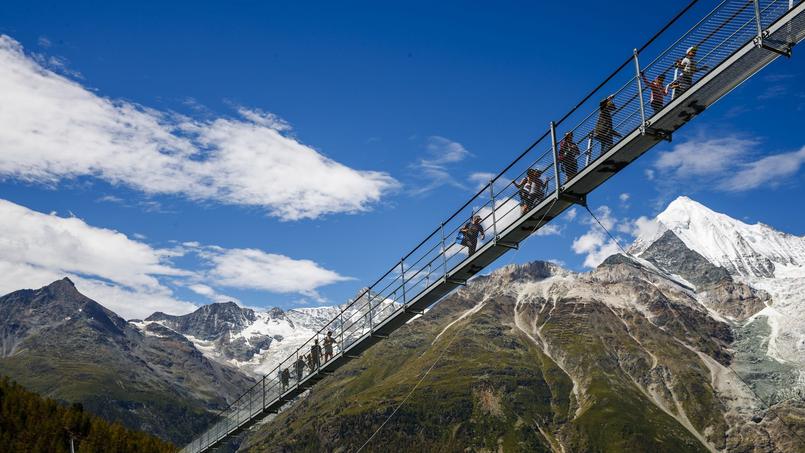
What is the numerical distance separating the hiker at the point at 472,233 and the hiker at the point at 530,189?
9.43ft

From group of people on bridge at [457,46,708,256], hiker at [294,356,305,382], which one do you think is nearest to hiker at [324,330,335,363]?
hiker at [294,356,305,382]

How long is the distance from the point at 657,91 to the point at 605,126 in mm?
2339

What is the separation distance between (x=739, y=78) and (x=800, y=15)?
9.05 feet

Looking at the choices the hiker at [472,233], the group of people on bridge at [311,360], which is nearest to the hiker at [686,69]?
the hiker at [472,233]

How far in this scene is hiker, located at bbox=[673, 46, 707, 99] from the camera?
2375 cm

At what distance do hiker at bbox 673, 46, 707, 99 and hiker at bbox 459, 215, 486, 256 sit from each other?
1120 centimetres

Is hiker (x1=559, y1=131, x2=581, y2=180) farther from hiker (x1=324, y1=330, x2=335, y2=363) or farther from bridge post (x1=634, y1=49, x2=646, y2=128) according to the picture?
hiker (x1=324, y1=330, x2=335, y2=363)

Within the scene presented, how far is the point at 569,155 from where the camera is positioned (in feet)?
92.3

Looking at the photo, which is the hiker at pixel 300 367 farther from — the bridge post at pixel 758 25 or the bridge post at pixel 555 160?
the bridge post at pixel 758 25

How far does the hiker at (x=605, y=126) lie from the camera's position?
86.6 feet

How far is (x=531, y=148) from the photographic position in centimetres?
2930

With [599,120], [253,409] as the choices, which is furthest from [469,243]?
[253,409]

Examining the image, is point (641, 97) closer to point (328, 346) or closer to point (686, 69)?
point (686, 69)

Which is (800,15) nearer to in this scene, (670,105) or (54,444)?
(670,105)
